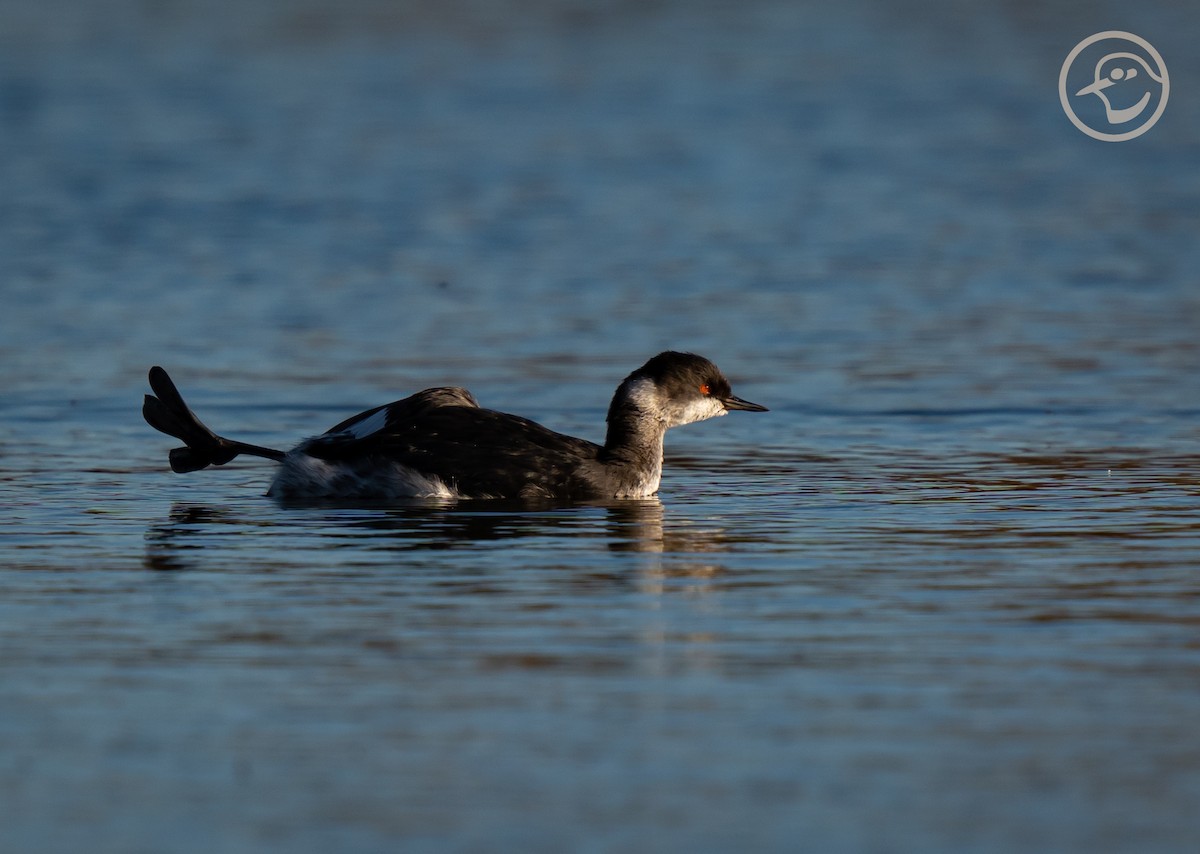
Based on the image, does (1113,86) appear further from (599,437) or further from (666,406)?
(666,406)

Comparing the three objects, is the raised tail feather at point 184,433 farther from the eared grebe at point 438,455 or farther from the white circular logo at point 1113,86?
the white circular logo at point 1113,86

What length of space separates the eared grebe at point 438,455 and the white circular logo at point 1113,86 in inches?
664

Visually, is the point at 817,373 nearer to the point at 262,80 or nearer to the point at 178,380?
the point at 178,380

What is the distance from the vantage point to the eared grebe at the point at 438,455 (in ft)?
35.9

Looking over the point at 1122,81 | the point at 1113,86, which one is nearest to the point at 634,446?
the point at 1113,86

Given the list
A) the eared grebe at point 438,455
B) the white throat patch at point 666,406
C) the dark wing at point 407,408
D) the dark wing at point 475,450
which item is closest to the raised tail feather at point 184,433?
the eared grebe at point 438,455

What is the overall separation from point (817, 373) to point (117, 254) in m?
7.67

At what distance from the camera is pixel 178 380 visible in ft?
48.1

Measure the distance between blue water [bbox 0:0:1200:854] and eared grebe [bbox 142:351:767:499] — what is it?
0.21 m

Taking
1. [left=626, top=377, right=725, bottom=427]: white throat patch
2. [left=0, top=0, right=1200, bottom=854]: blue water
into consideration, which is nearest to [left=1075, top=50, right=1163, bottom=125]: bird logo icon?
[left=0, top=0, right=1200, bottom=854]: blue water

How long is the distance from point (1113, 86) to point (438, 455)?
73.5ft

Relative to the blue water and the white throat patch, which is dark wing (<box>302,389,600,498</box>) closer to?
the blue water

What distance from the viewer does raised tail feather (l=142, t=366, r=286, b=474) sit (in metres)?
11.1

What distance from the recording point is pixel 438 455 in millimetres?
10961
